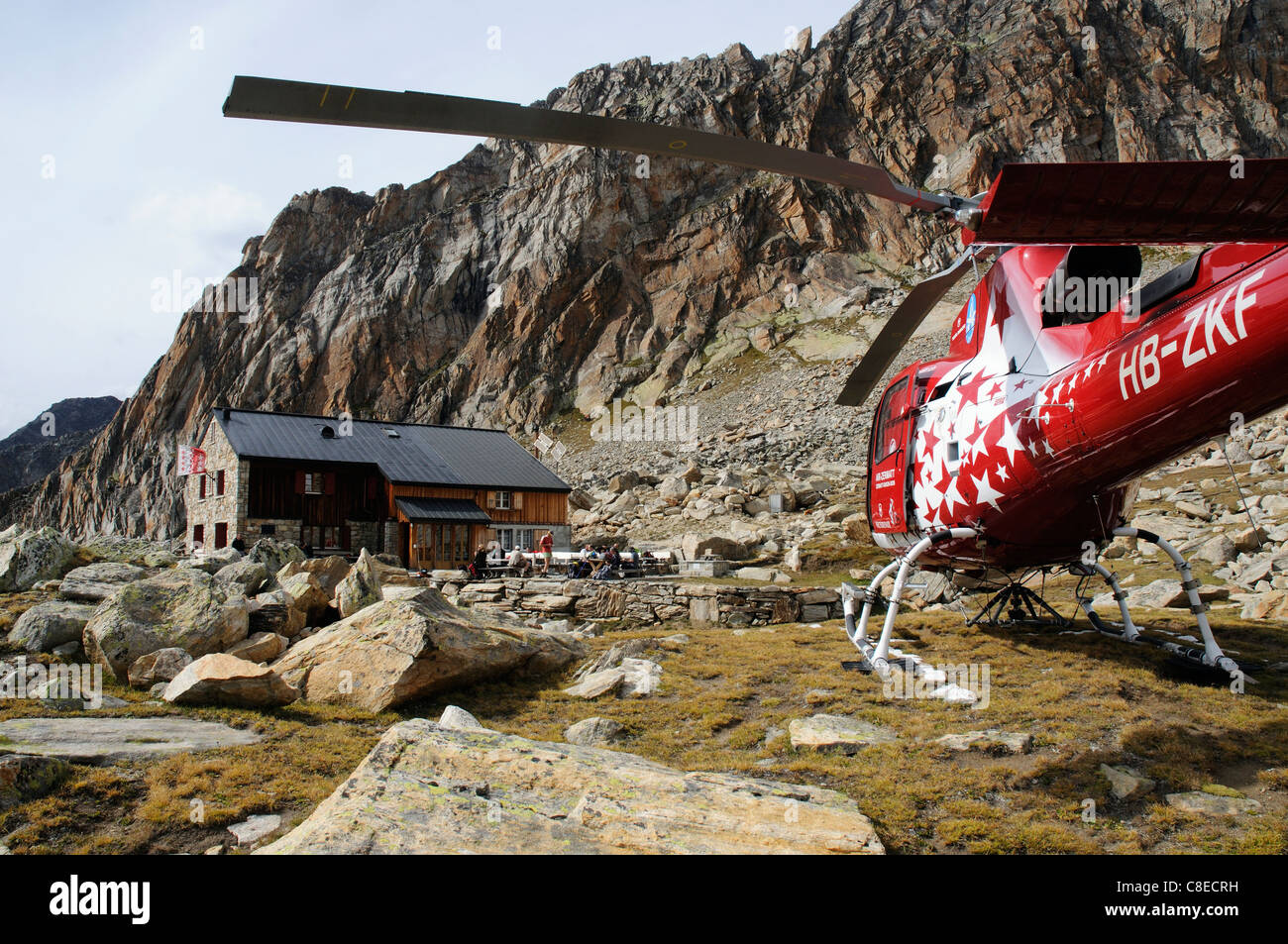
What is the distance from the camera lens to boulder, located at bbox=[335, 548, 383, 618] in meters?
12.9

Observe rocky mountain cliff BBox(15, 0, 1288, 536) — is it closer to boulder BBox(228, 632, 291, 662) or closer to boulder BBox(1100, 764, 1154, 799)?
boulder BBox(228, 632, 291, 662)

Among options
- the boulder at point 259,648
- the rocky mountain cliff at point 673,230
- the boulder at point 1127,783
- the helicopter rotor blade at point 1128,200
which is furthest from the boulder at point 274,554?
the rocky mountain cliff at point 673,230

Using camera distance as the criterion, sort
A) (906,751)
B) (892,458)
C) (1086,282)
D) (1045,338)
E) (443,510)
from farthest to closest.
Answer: (443,510), (892,458), (1045,338), (1086,282), (906,751)

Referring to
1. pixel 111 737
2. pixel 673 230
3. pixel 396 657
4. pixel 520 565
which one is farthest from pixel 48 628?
pixel 673 230

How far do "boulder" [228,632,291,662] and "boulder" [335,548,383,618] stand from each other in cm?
230

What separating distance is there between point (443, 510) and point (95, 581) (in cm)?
2288

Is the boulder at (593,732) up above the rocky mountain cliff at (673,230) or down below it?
below

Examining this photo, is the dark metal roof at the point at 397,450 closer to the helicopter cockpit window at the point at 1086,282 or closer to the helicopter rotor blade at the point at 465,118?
the helicopter cockpit window at the point at 1086,282

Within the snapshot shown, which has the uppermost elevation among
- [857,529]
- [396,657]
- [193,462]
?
[193,462]

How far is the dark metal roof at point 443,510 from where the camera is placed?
3531 centimetres

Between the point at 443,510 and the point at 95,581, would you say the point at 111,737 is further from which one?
the point at 443,510

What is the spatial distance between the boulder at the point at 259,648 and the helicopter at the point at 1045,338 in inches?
320

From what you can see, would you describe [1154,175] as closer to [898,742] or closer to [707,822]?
[707,822]

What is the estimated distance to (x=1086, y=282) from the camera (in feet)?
26.6
